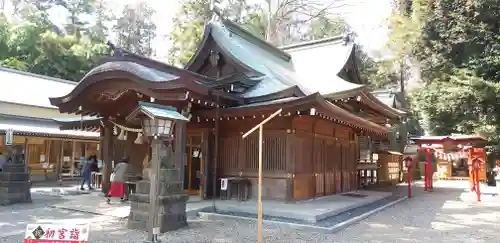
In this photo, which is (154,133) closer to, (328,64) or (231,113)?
(231,113)

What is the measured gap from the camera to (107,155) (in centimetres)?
1209

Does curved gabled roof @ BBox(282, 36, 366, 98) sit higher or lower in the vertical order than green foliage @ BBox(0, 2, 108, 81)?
lower

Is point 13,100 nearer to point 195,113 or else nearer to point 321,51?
point 195,113

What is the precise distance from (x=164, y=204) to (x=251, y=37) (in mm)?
9046

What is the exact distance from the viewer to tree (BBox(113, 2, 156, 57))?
42.7m

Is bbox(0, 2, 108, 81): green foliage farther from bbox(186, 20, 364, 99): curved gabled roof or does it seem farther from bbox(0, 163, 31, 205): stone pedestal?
bbox(186, 20, 364, 99): curved gabled roof

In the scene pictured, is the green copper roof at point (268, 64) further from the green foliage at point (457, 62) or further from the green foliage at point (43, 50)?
the green foliage at point (43, 50)

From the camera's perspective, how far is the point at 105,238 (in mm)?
6555

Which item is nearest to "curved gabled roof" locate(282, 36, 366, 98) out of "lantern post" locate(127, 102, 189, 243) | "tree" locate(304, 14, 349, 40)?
"lantern post" locate(127, 102, 189, 243)

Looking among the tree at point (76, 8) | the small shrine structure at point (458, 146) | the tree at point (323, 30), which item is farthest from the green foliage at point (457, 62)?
the tree at point (76, 8)

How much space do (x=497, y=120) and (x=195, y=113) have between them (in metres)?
15.7

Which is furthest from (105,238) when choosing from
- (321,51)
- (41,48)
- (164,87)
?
(41,48)

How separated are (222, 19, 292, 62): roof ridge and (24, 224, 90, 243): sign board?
10515 mm

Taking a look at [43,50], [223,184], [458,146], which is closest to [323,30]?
[458,146]
